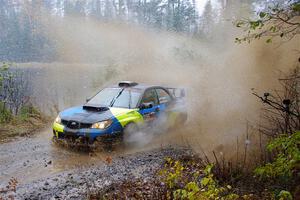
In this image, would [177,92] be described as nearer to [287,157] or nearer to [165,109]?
[165,109]

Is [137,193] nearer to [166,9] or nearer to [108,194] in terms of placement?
[108,194]

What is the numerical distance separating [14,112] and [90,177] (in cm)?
724

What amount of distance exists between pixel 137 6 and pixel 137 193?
219ft

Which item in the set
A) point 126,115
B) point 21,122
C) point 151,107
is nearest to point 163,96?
point 151,107

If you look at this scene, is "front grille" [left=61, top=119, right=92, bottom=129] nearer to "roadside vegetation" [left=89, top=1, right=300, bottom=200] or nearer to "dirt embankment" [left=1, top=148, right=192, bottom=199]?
"dirt embankment" [left=1, top=148, right=192, bottom=199]

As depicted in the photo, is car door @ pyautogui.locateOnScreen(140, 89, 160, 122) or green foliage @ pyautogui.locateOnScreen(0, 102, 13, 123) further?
green foliage @ pyautogui.locateOnScreen(0, 102, 13, 123)

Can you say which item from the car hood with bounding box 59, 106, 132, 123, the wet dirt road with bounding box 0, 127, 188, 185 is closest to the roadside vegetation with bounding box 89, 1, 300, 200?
the wet dirt road with bounding box 0, 127, 188, 185

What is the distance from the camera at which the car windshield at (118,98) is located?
9.01 meters

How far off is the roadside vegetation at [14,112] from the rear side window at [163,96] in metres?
4.20

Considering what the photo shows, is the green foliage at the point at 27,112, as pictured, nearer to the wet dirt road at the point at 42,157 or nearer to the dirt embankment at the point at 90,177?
the wet dirt road at the point at 42,157

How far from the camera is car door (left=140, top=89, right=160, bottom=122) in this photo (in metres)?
9.03

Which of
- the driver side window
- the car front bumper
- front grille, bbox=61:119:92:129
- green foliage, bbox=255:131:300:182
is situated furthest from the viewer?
the driver side window

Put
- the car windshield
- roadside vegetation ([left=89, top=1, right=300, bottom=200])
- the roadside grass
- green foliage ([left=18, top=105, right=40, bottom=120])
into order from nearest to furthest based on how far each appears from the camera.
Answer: roadside vegetation ([left=89, top=1, right=300, bottom=200]) → the car windshield → the roadside grass → green foliage ([left=18, top=105, right=40, bottom=120])

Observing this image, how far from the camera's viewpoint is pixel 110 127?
7.95 meters
